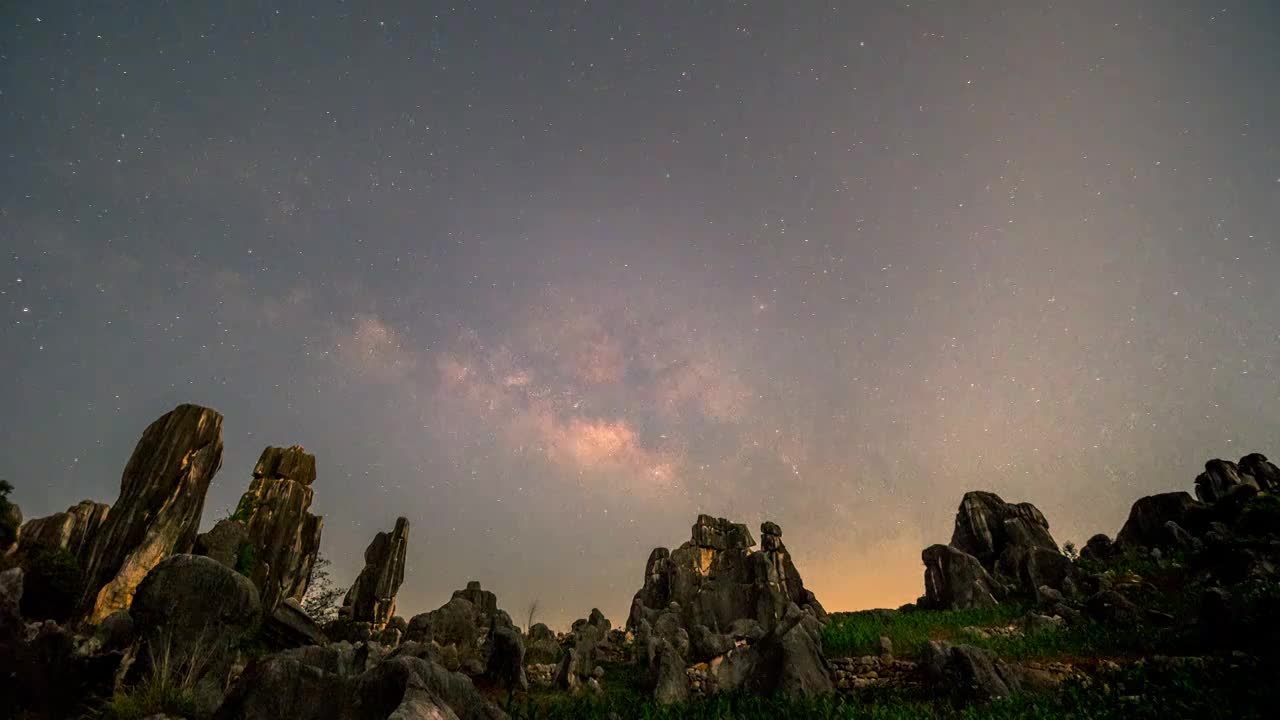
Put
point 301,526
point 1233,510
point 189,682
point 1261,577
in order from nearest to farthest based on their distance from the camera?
point 189,682 → point 1261,577 → point 1233,510 → point 301,526

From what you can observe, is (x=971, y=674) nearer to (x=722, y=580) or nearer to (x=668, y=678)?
(x=668, y=678)

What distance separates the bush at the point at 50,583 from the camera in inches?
1063

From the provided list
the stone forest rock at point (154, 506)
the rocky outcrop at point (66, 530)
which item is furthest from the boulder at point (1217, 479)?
the rocky outcrop at point (66, 530)

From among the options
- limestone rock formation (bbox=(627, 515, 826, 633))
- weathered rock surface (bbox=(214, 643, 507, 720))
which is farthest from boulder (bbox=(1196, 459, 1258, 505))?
weathered rock surface (bbox=(214, 643, 507, 720))

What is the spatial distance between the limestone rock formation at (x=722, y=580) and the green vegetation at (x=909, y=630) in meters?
15.0

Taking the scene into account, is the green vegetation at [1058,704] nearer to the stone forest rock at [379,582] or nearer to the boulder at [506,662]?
the boulder at [506,662]

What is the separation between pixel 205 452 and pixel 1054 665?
47625 mm

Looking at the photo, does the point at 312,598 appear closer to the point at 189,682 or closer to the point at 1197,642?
the point at 189,682

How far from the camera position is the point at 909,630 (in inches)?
982

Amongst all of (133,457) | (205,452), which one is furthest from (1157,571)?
(133,457)

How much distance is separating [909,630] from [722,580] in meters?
25.1

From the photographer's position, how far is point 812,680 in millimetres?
14508

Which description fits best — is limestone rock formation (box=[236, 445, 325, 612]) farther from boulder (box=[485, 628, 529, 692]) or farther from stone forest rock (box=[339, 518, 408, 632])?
boulder (box=[485, 628, 529, 692])

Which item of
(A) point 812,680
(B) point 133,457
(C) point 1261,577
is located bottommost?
(A) point 812,680
